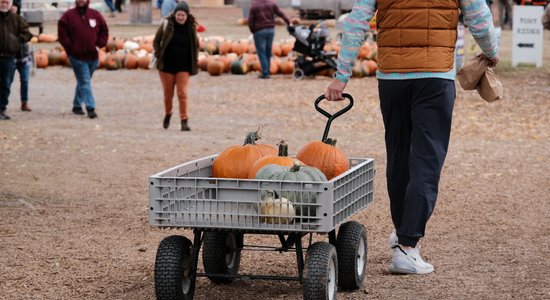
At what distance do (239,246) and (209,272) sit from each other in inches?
10.7

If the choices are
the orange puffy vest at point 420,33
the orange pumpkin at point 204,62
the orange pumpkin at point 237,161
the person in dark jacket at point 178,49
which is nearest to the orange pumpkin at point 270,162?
the orange pumpkin at point 237,161

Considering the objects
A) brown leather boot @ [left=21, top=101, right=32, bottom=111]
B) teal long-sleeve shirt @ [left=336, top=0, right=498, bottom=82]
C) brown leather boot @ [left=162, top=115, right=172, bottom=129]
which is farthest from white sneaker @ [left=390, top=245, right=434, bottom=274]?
brown leather boot @ [left=21, top=101, right=32, bottom=111]

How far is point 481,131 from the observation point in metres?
15.5

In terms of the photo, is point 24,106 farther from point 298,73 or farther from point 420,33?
point 420,33

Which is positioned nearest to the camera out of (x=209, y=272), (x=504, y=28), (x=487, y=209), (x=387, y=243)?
(x=209, y=272)

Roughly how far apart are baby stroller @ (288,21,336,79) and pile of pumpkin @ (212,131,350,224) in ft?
51.5

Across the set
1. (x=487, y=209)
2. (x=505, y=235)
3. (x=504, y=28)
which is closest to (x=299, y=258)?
(x=505, y=235)

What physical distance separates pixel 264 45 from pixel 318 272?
1738cm

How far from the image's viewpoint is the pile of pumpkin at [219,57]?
24.3 meters

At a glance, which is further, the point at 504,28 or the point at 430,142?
the point at 504,28

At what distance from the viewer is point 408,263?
736 centimetres

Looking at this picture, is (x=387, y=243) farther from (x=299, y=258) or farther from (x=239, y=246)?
(x=299, y=258)

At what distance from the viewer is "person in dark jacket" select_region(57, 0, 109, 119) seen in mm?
16875

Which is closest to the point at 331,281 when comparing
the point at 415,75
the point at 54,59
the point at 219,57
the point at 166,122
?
the point at 415,75
